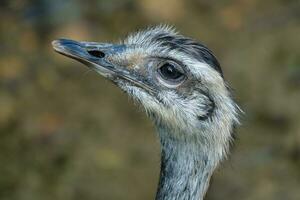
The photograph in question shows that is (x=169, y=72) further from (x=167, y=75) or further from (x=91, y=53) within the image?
(x=91, y=53)

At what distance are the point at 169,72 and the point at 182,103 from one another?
0.16 meters

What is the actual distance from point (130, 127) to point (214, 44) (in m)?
1.27

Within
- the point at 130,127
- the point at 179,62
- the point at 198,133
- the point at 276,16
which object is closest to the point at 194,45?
the point at 179,62

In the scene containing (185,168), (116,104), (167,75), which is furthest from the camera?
(116,104)

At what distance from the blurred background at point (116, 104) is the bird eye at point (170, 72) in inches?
93.1

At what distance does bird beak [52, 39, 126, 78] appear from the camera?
16.6ft

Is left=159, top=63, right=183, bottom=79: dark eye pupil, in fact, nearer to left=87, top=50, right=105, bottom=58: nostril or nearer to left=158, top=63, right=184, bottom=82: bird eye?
left=158, top=63, right=184, bottom=82: bird eye

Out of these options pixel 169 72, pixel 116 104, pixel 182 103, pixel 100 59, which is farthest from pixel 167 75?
pixel 116 104

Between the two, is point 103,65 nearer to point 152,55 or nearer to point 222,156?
point 152,55

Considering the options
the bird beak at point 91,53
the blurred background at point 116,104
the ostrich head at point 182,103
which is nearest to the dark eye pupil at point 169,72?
the ostrich head at point 182,103

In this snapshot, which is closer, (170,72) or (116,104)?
(170,72)

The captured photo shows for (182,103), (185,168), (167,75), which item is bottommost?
(185,168)

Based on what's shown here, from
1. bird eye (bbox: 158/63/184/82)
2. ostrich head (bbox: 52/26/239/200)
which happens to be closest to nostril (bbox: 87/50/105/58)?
ostrich head (bbox: 52/26/239/200)

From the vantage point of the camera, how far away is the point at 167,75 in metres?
5.14
